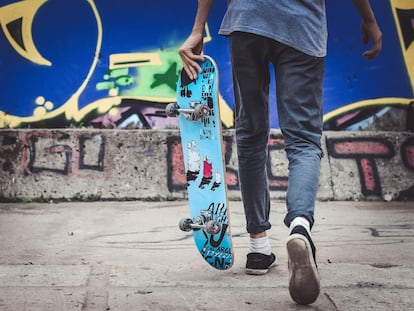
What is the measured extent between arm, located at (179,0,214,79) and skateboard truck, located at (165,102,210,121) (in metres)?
0.14

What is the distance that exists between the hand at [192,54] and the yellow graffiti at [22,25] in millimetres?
3444

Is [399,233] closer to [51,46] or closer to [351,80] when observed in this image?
[351,80]

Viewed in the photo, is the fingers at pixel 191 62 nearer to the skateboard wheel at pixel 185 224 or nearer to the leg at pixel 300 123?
the leg at pixel 300 123

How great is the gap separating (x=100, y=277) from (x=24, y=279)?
0.98 feet

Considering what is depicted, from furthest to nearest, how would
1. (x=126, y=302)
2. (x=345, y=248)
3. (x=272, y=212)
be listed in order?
1. (x=272, y=212)
2. (x=345, y=248)
3. (x=126, y=302)

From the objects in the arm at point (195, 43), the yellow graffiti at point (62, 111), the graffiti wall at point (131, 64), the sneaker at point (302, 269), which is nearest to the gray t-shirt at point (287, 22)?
the arm at point (195, 43)

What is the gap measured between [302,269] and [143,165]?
3.25m

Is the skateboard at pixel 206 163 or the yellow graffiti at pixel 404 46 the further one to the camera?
the yellow graffiti at pixel 404 46

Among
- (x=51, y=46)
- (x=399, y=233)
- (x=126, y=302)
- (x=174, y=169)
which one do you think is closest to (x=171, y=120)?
(x=174, y=169)

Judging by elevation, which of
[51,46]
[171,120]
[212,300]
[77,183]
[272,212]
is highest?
[51,46]

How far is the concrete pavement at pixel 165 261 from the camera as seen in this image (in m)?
2.46

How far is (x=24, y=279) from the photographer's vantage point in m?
2.75

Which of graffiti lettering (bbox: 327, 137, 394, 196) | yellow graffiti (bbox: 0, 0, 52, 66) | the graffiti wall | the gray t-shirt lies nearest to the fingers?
the gray t-shirt

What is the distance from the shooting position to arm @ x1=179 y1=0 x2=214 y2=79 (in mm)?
2816
